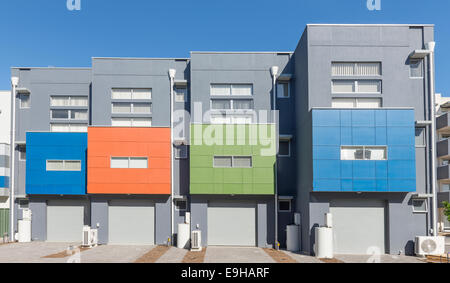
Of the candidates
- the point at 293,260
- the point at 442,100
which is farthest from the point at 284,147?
the point at 442,100

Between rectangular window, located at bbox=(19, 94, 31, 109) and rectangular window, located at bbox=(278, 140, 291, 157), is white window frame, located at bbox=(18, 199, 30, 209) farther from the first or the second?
rectangular window, located at bbox=(278, 140, 291, 157)

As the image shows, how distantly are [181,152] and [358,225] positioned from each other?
40.4ft

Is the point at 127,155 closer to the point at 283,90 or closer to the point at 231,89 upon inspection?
the point at 231,89

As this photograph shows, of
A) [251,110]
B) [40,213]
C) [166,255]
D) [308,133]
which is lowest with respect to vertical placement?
[166,255]

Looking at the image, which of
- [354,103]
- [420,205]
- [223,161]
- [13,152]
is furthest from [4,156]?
[420,205]

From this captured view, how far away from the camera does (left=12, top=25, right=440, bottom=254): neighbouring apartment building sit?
1925cm

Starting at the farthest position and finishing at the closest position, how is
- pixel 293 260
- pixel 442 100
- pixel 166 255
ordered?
pixel 442 100
pixel 166 255
pixel 293 260

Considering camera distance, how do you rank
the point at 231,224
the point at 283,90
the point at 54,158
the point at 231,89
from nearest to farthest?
1. the point at 231,224
2. the point at 54,158
3. the point at 231,89
4. the point at 283,90

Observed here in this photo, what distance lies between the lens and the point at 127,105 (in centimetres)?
2455

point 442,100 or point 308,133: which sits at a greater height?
point 442,100

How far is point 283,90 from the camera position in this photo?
24172 mm

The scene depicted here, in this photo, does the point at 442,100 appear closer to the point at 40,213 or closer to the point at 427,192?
the point at 427,192

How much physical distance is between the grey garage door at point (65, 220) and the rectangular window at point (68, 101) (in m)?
7.17
